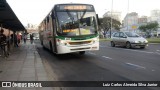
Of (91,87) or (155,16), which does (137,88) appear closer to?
(91,87)

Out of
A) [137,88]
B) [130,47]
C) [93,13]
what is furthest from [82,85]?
[130,47]

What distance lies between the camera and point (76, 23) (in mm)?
16344

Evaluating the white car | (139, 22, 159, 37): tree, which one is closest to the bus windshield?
the white car

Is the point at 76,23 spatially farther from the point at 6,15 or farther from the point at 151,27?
the point at 151,27

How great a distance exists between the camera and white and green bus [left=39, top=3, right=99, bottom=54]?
16156mm

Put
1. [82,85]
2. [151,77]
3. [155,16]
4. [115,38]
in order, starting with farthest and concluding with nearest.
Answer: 1. [155,16]
2. [115,38]
3. [151,77]
4. [82,85]

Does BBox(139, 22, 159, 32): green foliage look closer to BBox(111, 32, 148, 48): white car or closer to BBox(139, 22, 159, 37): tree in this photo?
BBox(139, 22, 159, 37): tree

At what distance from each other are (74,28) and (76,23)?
317mm

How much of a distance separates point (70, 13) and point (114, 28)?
94971 millimetres

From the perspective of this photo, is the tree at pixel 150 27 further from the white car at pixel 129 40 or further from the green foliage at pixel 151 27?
the white car at pixel 129 40

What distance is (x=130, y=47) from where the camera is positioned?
26.8 metres

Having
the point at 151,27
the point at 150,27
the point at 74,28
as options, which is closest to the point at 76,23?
the point at 74,28

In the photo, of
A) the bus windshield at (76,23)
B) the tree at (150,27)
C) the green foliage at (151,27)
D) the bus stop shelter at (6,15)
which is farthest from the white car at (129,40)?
the tree at (150,27)

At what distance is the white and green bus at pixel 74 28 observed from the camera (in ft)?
53.0
